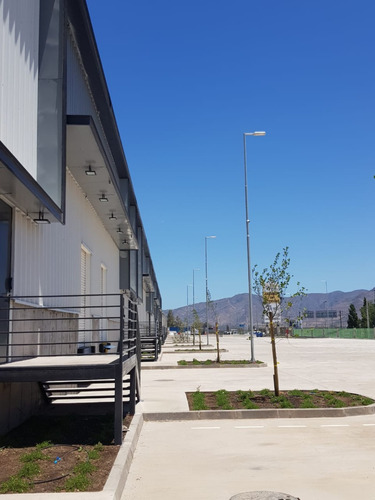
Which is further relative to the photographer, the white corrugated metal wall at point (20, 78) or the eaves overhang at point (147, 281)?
the eaves overhang at point (147, 281)

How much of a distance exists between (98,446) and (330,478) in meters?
3.15

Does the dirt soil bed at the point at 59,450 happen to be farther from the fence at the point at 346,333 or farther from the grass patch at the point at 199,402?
the fence at the point at 346,333

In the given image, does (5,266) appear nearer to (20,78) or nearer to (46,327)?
(46,327)

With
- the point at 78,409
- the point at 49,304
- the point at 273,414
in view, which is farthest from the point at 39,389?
the point at 273,414

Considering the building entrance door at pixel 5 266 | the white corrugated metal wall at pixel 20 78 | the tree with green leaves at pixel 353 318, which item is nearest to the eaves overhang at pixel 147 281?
the white corrugated metal wall at pixel 20 78

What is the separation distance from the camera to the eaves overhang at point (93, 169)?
12.4 m

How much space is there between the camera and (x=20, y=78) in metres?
9.44

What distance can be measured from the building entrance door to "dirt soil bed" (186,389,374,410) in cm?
445

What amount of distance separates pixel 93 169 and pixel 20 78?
5985 mm

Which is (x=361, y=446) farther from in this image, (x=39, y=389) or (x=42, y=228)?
(x=42, y=228)

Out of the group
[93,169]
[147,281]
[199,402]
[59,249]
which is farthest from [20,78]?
[147,281]

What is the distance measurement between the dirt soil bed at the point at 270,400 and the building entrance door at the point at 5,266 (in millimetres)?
4450

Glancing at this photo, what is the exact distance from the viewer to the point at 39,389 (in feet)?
36.6

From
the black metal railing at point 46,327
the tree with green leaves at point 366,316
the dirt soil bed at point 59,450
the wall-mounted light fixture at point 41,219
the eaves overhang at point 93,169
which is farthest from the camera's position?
the tree with green leaves at point 366,316
